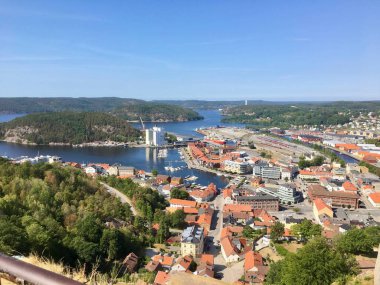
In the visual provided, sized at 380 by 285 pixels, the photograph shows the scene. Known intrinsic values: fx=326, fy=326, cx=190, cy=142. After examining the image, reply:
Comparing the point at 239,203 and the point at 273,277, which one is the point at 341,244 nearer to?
the point at 273,277

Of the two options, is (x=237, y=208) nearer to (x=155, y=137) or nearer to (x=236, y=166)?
(x=236, y=166)

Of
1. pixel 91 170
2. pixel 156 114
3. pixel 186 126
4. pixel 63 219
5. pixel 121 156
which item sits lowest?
pixel 121 156

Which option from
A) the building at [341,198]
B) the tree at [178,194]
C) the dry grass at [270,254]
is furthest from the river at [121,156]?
the dry grass at [270,254]

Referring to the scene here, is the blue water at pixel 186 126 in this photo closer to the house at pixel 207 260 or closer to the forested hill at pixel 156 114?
the forested hill at pixel 156 114

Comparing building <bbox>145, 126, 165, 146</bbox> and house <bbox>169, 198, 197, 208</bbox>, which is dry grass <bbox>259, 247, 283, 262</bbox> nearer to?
house <bbox>169, 198, 197, 208</bbox>

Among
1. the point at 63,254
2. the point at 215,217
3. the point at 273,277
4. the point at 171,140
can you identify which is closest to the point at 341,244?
the point at 273,277

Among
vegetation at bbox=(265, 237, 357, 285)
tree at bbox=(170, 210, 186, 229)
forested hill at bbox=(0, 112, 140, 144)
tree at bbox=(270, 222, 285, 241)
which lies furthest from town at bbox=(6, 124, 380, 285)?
forested hill at bbox=(0, 112, 140, 144)

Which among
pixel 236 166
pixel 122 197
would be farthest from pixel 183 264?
pixel 236 166
